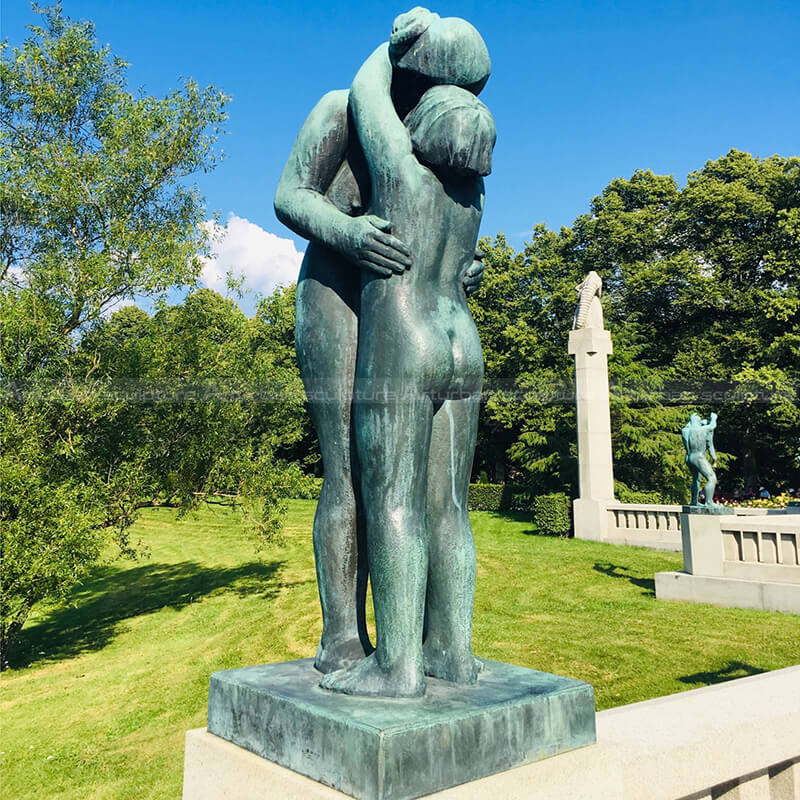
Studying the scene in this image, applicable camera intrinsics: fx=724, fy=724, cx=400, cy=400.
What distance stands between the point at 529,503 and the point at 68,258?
65.6ft

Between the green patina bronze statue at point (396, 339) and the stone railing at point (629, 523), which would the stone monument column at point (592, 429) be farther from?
the green patina bronze statue at point (396, 339)

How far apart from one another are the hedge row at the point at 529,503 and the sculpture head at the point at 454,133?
1694 cm

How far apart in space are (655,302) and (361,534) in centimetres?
3259

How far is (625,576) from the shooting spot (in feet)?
49.8

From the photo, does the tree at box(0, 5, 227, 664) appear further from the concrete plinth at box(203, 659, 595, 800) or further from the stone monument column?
the stone monument column

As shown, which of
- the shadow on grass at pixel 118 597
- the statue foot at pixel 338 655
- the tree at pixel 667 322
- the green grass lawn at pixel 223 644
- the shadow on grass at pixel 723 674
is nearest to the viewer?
the statue foot at pixel 338 655

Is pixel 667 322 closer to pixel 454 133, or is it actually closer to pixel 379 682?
pixel 454 133

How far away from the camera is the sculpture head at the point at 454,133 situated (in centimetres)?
279

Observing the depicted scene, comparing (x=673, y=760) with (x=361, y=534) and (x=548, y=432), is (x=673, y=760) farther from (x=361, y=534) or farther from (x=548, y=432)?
(x=548, y=432)

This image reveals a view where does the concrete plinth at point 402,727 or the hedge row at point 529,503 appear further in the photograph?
the hedge row at point 529,503

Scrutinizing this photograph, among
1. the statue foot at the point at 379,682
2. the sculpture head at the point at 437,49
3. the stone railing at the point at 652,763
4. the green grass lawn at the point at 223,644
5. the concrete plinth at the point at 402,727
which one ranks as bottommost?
the green grass lawn at the point at 223,644

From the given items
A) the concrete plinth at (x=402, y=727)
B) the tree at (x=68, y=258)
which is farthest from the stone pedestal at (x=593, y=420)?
the concrete plinth at (x=402, y=727)

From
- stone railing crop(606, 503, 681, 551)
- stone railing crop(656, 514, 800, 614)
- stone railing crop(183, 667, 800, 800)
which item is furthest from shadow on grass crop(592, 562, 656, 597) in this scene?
stone railing crop(183, 667, 800, 800)

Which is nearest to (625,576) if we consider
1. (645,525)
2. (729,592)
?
(729,592)
